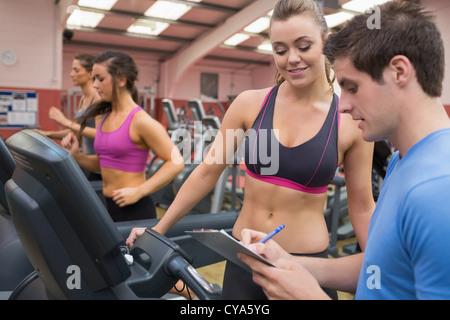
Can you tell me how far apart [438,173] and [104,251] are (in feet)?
1.87

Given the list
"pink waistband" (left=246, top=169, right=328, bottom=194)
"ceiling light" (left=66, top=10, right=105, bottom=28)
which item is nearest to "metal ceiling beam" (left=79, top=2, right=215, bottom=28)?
"ceiling light" (left=66, top=10, right=105, bottom=28)

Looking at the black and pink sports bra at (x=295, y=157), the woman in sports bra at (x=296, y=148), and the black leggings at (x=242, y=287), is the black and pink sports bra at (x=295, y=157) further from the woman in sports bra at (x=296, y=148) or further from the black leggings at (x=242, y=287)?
the black leggings at (x=242, y=287)

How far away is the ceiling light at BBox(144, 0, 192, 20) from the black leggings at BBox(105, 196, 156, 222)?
7.40m

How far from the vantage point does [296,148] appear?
48.6 inches

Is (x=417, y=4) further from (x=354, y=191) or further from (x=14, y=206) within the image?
(x=14, y=206)

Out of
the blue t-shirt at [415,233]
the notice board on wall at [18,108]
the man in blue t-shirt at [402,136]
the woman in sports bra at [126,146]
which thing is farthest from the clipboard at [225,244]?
the notice board on wall at [18,108]

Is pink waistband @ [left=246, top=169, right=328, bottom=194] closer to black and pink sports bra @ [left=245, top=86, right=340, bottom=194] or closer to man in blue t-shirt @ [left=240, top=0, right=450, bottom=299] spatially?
black and pink sports bra @ [left=245, top=86, right=340, bottom=194]

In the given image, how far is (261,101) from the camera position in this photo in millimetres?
1333

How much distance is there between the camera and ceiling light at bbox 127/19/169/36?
9789mm

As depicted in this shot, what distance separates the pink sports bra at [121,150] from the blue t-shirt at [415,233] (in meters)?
1.55

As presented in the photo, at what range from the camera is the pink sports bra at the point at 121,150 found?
209cm

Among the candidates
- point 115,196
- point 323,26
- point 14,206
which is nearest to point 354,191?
point 323,26

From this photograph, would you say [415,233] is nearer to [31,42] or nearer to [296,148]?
[296,148]

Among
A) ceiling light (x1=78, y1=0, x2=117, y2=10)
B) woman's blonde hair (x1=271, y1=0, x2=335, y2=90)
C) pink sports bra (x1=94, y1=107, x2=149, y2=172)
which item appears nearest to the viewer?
woman's blonde hair (x1=271, y1=0, x2=335, y2=90)
